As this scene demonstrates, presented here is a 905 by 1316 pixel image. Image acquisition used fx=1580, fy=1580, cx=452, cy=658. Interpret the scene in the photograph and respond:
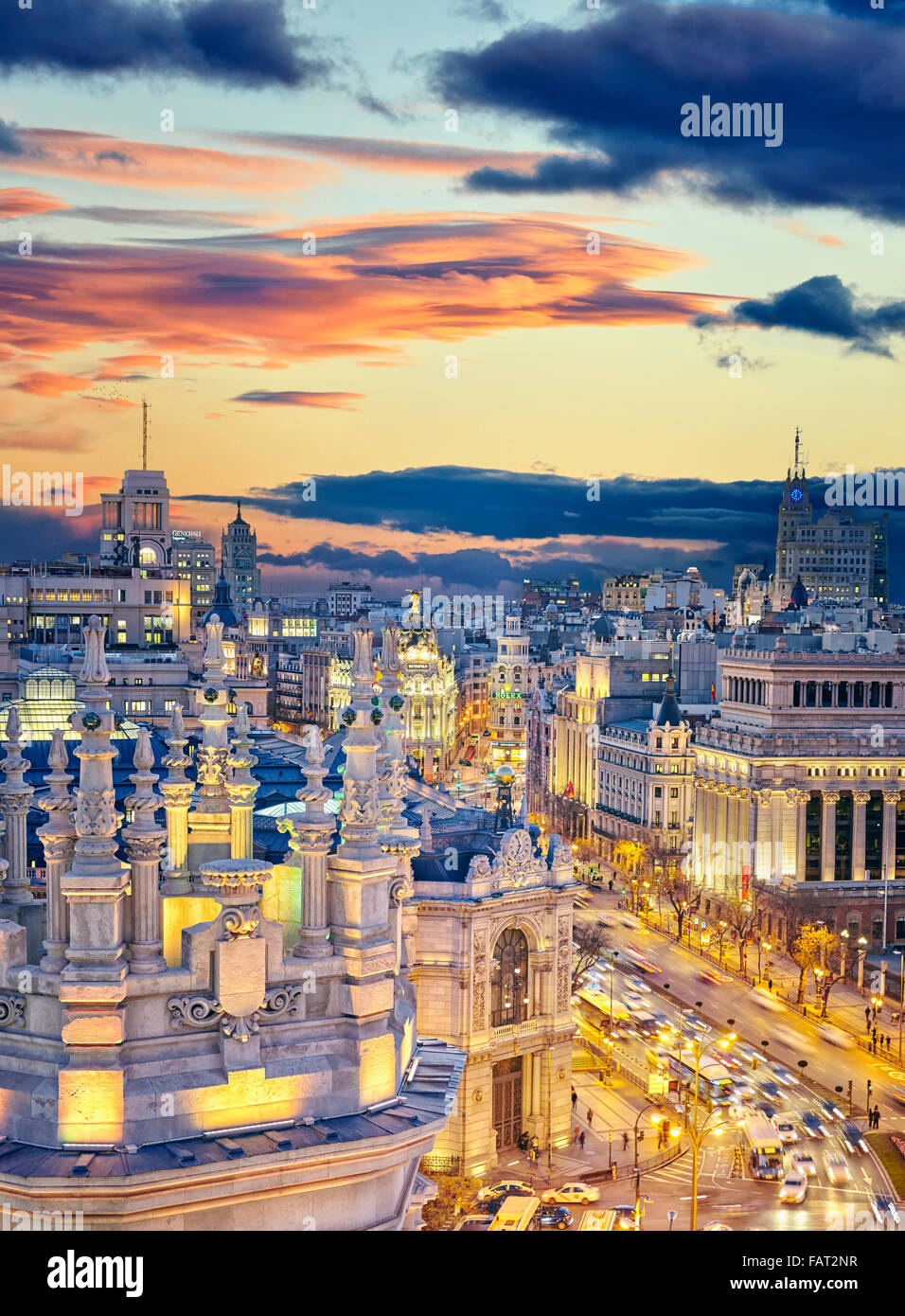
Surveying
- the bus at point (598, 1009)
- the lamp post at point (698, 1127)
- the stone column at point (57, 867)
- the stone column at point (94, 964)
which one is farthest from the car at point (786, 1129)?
the stone column at point (94, 964)

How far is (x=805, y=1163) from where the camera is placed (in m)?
49.2

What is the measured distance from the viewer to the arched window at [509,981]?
49.3 m

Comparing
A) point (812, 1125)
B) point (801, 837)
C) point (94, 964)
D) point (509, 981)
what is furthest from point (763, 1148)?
point (801, 837)

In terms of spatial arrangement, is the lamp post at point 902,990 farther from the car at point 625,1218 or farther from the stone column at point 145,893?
the stone column at point 145,893

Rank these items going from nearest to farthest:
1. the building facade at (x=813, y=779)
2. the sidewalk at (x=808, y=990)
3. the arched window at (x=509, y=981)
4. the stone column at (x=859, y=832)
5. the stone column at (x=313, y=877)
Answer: the stone column at (x=313, y=877)
the arched window at (x=509, y=981)
the sidewalk at (x=808, y=990)
the building facade at (x=813, y=779)
the stone column at (x=859, y=832)

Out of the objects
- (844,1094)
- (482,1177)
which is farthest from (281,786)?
(844,1094)

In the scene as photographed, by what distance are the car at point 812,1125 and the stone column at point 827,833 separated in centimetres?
3704

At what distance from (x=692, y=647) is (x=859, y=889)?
4100cm

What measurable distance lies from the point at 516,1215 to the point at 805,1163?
11.8 m

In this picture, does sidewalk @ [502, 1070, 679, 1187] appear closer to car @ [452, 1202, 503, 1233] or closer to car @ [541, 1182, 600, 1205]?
car @ [541, 1182, 600, 1205]

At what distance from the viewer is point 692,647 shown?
406 feet

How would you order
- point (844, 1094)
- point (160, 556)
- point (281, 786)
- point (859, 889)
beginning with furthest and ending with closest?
point (160, 556) < point (859, 889) < point (281, 786) < point (844, 1094)
